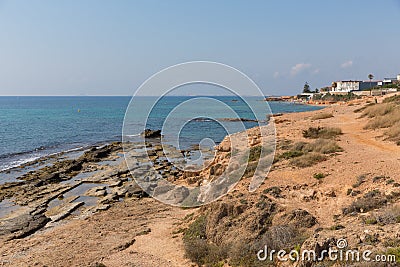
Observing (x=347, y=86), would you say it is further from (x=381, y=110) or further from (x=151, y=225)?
(x=151, y=225)

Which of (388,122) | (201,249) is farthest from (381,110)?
(201,249)

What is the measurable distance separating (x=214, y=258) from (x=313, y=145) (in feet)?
36.2

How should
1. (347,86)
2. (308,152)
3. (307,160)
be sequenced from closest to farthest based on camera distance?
(307,160) → (308,152) → (347,86)

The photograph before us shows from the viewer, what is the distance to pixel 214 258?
1039cm

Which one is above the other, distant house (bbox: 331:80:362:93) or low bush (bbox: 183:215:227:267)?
distant house (bbox: 331:80:362:93)

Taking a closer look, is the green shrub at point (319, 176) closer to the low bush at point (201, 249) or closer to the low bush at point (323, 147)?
the low bush at point (323, 147)

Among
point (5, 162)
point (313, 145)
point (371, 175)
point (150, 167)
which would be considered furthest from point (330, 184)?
point (5, 162)

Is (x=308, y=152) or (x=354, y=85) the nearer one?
(x=308, y=152)

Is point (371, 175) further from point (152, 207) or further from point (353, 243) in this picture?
point (152, 207)

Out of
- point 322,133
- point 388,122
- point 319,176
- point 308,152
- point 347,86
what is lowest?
point 319,176

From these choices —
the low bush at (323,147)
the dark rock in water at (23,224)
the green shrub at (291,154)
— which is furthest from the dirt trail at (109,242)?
the low bush at (323,147)

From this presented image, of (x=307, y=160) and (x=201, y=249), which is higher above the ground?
(x=307, y=160)

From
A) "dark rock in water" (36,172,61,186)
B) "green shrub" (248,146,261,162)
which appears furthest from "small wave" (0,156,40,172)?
"green shrub" (248,146,261,162)

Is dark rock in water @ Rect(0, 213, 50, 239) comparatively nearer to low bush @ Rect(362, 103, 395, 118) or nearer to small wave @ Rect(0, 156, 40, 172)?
small wave @ Rect(0, 156, 40, 172)
